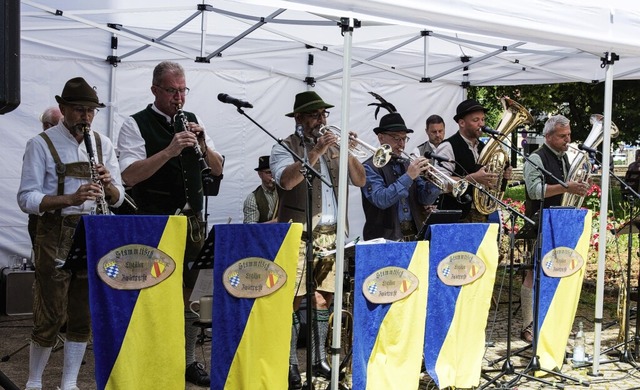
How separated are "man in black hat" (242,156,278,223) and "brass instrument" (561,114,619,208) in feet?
10.2

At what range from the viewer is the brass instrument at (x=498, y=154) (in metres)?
6.81

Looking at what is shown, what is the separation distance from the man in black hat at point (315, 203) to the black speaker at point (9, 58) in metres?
2.76

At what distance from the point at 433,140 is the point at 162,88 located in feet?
12.1

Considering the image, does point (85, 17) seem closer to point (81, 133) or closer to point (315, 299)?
point (81, 133)

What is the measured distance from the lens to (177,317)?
4453 millimetres

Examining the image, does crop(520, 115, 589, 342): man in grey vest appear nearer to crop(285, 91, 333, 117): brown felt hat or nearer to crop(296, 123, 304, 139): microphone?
crop(285, 91, 333, 117): brown felt hat

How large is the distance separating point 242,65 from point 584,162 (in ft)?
14.9

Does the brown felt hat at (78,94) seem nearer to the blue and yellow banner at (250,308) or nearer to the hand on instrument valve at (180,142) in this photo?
the hand on instrument valve at (180,142)

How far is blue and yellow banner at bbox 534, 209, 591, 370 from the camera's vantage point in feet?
20.1

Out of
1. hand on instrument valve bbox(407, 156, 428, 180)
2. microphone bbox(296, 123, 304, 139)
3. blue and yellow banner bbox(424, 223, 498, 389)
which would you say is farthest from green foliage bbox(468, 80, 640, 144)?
microphone bbox(296, 123, 304, 139)

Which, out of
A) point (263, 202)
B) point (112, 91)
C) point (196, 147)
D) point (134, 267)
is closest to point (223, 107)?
point (112, 91)

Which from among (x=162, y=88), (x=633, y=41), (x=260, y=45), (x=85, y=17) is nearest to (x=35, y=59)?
(x=85, y=17)

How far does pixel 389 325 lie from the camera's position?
4992 millimetres

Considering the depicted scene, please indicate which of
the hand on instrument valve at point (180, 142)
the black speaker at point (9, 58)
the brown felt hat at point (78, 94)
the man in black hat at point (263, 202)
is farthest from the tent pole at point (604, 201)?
the black speaker at point (9, 58)
